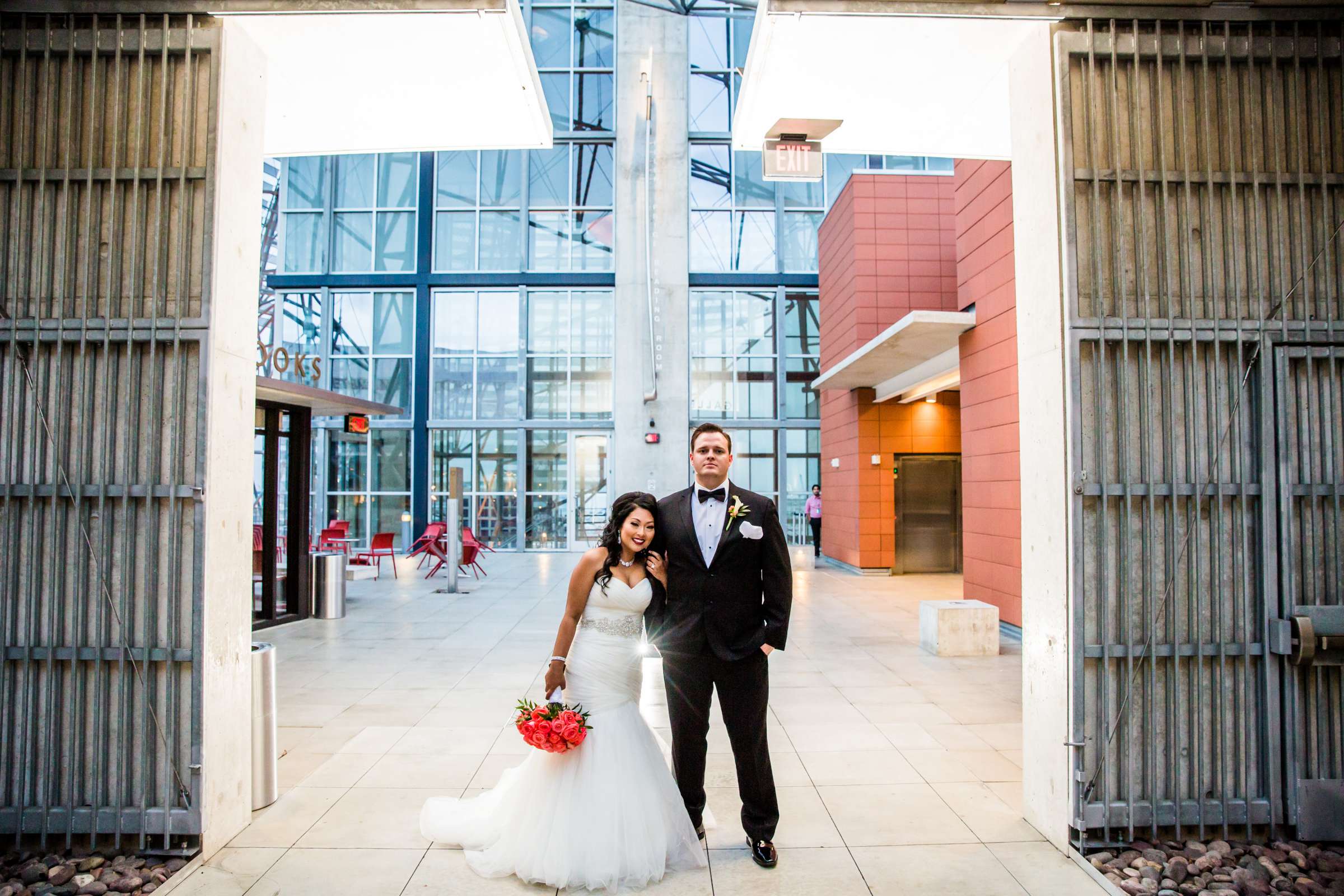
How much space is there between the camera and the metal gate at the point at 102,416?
9.95 ft

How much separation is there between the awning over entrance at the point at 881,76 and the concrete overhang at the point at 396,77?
1164 millimetres

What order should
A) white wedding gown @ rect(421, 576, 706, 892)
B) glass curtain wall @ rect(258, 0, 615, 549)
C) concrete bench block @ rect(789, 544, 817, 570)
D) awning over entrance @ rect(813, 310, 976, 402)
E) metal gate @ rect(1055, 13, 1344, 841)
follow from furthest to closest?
glass curtain wall @ rect(258, 0, 615, 549) < concrete bench block @ rect(789, 544, 817, 570) < awning over entrance @ rect(813, 310, 976, 402) < metal gate @ rect(1055, 13, 1344, 841) < white wedding gown @ rect(421, 576, 706, 892)

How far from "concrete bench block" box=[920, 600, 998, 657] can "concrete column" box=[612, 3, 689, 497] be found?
31.1 ft

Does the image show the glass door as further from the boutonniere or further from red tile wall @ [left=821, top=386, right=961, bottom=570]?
the boutonniere

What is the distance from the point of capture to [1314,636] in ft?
9.91

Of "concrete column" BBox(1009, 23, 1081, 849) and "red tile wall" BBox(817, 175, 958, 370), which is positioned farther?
"red tile wall" BBox(817, 175, 958, 370)

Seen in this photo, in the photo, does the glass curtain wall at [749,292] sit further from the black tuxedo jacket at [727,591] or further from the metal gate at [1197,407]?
the black tuxedo jacket at [727,591]

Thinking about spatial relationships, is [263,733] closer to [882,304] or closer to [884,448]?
[884,448]

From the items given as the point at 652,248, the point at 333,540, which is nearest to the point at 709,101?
the point at 652,248

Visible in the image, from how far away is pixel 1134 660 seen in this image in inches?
122

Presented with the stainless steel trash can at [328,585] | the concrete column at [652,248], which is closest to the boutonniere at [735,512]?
the stainless steel trash can at [328,585]

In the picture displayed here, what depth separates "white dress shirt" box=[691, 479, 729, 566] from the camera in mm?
3002

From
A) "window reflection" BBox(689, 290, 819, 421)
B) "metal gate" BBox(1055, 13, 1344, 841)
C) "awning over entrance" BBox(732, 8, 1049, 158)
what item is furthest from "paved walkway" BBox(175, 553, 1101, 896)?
"window reflection" BBox(689, 290, 819, 421)

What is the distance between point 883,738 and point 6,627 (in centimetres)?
417
